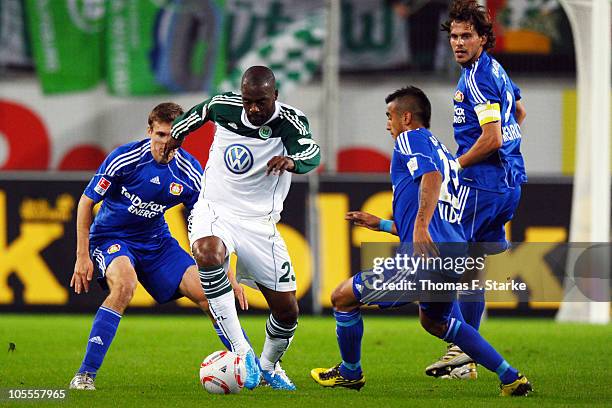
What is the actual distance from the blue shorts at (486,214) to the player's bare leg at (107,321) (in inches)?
84.8

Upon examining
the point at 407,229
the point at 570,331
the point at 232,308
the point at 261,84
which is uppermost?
the point at 261,84

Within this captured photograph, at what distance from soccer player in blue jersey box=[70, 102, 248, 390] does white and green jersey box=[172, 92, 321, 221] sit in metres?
0.57

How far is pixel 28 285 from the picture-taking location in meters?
13.4

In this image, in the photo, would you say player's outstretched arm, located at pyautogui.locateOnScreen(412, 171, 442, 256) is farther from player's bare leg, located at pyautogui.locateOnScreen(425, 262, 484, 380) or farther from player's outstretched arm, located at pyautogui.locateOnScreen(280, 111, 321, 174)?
player's bare leg, located at pyautogui.locateOnScreen(425, 262, 484, 380)

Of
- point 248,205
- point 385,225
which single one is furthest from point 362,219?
point 248,205

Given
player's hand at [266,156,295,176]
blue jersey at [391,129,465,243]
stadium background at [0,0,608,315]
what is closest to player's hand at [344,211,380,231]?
blue jersey at [391,129,465,243]

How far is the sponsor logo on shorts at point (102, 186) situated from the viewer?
7773 millimetres

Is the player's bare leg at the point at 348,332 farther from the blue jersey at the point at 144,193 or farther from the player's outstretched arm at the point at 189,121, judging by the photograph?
the blue jersey at the point at 144,193

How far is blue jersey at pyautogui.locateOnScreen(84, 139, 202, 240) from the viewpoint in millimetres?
8125

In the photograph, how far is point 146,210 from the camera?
8.29 m

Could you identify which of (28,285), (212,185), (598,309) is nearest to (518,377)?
(212,185)

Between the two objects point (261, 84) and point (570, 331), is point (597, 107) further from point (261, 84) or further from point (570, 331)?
point (261, 84)

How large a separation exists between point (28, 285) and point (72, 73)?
623 centimetres

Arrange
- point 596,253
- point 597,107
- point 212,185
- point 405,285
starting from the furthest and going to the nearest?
1. point 597,107
2. point 596,253
3. point 212,185
4. point 405,285
